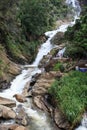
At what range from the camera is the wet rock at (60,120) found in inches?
851

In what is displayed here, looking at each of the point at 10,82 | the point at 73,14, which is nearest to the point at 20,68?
the point at 10,82

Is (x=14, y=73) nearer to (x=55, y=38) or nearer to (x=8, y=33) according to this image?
(x=8, y=33)

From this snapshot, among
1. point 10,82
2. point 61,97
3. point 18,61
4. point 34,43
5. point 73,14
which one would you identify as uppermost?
point 73,14

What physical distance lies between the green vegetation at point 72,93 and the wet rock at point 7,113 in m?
3.52

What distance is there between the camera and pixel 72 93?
2458 cm

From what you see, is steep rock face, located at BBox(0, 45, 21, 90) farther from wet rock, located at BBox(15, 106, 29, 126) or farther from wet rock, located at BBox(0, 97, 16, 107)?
wet rock, located at BBox(15, 106, 29, 126)

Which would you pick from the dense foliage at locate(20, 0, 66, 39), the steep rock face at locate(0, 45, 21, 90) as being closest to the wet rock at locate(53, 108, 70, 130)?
the steep rock face at locate(0, 45, 21, 90)

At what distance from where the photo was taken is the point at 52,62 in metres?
34.2

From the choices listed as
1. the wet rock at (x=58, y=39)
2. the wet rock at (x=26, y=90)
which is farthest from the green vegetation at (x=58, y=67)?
the wet rock at (x=58, y=39)

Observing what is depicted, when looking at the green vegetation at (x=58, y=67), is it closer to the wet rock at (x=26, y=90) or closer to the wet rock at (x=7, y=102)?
the wet rock at (x=26, y=90)

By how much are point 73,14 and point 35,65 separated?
33.2 metres

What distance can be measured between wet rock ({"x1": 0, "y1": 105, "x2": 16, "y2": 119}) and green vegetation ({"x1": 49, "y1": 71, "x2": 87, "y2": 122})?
3520 millimetres

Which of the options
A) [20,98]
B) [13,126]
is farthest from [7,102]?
[13,126]

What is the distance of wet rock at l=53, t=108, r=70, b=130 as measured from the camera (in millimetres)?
21625
